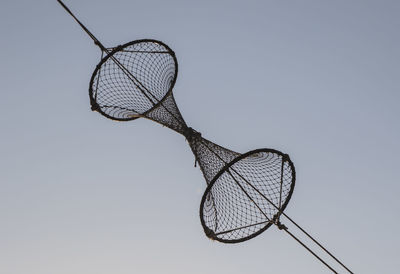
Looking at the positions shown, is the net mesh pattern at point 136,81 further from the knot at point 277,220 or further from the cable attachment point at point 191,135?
the knot at point 277,220

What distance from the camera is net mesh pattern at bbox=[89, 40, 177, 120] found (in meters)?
5.30

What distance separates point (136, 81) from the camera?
16.9ft

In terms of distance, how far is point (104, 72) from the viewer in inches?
209

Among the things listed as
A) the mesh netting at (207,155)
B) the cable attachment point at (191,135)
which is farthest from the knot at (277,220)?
the cable attachment point at (191,135)

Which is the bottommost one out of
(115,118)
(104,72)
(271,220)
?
(271,220)

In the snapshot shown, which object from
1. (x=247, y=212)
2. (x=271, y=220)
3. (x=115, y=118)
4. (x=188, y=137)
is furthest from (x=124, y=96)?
(x=271, y=220)

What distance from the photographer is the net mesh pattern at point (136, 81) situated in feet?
17.4

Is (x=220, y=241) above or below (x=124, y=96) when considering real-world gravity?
below

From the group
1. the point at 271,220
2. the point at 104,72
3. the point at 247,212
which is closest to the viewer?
the point at 271,220

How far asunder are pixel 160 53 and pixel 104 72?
1.09 meters

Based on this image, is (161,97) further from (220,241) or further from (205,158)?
(220,241)

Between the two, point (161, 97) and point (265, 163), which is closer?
point (265, 163)

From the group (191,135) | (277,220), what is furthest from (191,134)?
(277,220)

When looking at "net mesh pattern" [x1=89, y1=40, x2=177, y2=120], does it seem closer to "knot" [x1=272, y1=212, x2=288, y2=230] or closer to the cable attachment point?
the cable attachment point
